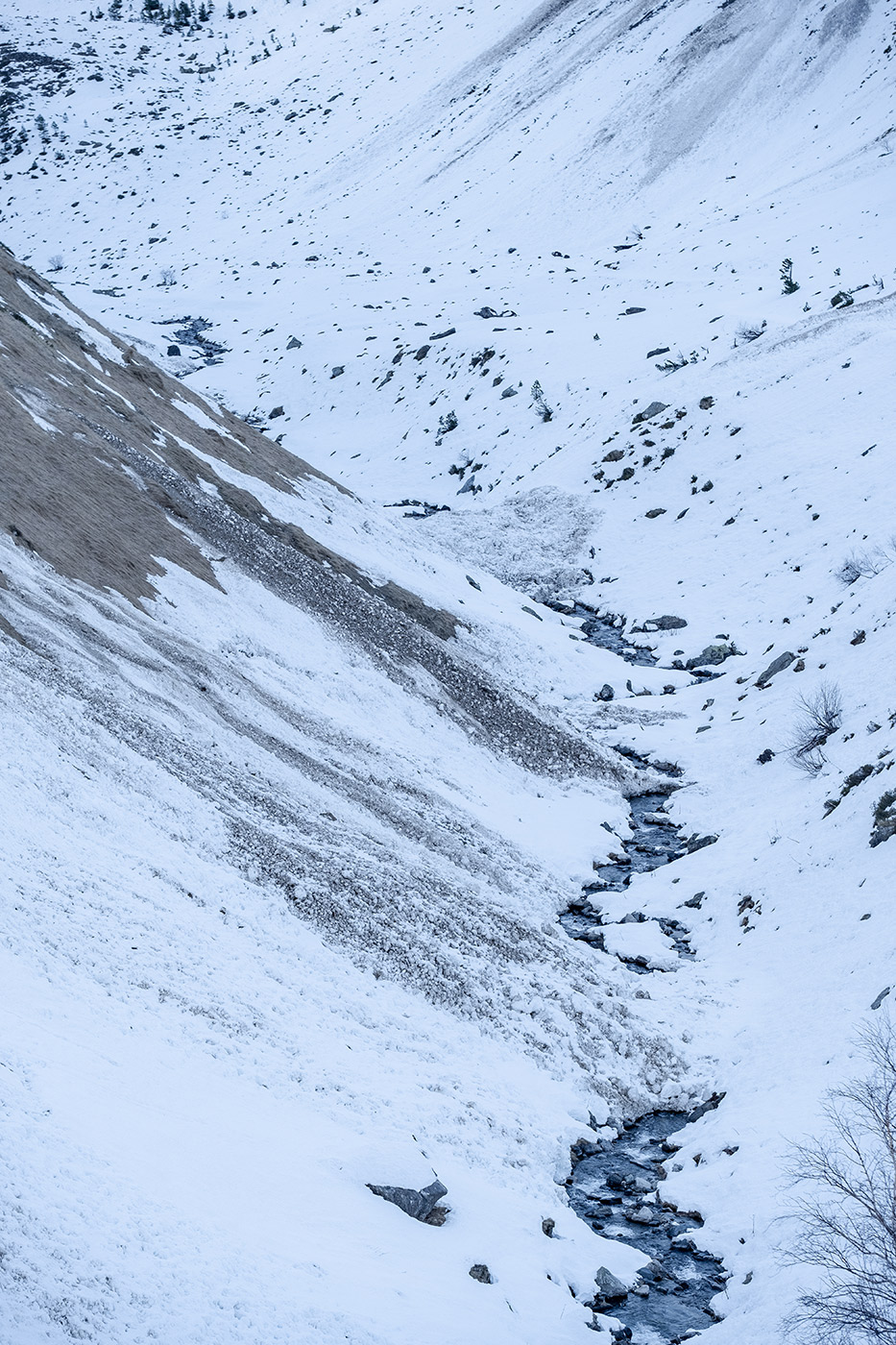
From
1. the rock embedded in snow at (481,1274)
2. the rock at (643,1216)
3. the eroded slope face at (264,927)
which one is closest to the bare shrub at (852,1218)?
the rock at (643,1216)

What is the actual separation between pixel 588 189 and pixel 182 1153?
65.2m

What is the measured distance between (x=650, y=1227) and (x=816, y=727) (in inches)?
471

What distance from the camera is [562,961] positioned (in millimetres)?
17953

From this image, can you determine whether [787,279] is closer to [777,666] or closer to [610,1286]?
[777,666]

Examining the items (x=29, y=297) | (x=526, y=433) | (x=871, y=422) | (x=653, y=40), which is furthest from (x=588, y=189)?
(x=29, y=297)

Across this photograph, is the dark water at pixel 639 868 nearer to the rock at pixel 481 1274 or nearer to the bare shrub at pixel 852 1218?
the bare shrub at pixel 852 1218

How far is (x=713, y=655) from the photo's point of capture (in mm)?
29750

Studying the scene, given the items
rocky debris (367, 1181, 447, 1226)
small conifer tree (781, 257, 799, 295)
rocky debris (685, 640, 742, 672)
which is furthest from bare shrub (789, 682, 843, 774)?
small conifer tree (781, 257, 799, 295)

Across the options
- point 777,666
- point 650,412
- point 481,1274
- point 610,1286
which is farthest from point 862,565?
point 481,1274

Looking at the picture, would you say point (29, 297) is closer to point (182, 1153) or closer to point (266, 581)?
point (266, 581)

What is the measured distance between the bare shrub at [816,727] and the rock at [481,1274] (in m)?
13.0

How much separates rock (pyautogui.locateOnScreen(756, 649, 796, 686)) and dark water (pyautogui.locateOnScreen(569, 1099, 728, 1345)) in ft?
42.7

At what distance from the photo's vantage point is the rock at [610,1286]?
12578mm

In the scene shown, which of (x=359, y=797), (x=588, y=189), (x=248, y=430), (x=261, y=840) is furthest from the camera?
(x=588, y=189)
